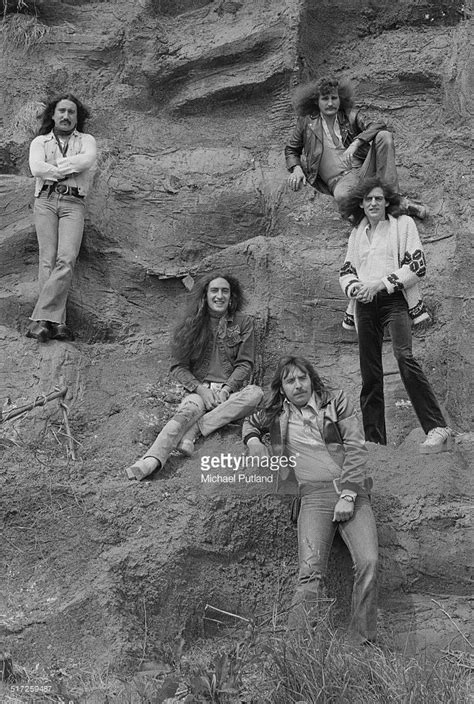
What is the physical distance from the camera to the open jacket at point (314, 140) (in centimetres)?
1008

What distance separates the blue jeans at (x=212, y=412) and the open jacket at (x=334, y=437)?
1.92 feet

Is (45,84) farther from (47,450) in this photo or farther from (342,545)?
(342,545)

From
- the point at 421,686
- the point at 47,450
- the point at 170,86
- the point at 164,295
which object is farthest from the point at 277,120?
the point at 421,686

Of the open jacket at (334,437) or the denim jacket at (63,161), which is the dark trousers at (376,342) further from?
the denim jacket at (63,161)

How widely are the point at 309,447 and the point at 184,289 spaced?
11.3ft

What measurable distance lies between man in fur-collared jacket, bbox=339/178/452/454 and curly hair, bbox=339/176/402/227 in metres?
0.01

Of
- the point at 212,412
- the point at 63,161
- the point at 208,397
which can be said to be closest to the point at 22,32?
the point at 63,161

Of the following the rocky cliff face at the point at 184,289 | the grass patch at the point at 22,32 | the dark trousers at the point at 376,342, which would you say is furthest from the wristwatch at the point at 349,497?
the grass patch at the point at 22,32

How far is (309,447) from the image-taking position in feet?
23.1

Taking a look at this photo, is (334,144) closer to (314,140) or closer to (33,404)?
(314,140)

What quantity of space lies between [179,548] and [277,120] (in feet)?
18.7

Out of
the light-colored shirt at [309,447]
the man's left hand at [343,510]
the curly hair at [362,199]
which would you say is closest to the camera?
the man's left hand at [343,510]

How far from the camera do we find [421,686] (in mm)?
5594

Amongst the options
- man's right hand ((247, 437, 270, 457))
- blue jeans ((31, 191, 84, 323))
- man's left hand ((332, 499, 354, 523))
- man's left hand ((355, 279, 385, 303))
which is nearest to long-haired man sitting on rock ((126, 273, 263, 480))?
man's right hand ((247, 437, 270, 457))
